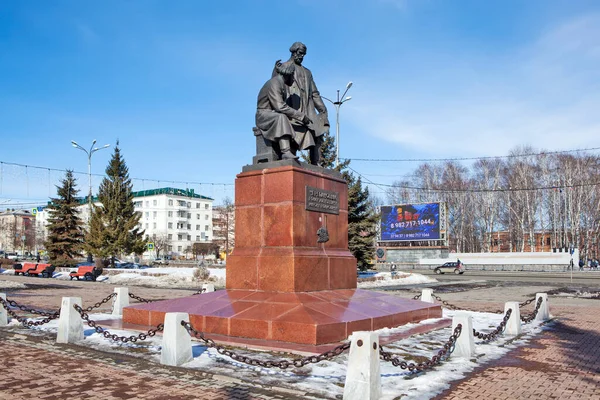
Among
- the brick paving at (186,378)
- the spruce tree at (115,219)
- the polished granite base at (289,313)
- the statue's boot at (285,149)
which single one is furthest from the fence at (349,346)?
the spruce tree at (115,219)

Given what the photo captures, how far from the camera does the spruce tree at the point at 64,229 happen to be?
39594 mm

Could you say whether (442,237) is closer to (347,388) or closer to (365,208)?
(365,208)

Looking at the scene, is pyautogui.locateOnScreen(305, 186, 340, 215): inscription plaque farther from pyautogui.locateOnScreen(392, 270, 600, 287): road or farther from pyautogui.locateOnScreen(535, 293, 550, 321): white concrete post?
pyautogui.locateOnScreen(392, 270, 600, 287): road

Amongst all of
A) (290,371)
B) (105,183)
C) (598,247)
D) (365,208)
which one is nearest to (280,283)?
(290,371)

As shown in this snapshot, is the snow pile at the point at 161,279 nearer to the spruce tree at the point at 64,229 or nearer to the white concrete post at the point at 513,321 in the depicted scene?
the spruce tree at the point at 64,229

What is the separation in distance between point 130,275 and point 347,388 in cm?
2723

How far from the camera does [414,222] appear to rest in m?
52.2

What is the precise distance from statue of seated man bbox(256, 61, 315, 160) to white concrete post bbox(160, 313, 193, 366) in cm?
415

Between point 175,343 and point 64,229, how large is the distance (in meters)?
37.7

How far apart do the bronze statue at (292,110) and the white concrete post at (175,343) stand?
422 centimetres

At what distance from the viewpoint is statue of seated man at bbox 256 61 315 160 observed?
9766 millimetres

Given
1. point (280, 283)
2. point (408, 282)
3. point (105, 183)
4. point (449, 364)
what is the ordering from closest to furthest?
point (449, 364)
point (280, 283)
point (408, 282)
point (105, 183)

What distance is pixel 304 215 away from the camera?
9.18m

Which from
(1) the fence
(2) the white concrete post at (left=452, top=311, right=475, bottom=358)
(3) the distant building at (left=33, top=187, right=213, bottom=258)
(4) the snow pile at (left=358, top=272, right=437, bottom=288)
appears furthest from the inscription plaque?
(3) the distant building at (left=33, top=187, right=213, bottom=258)
